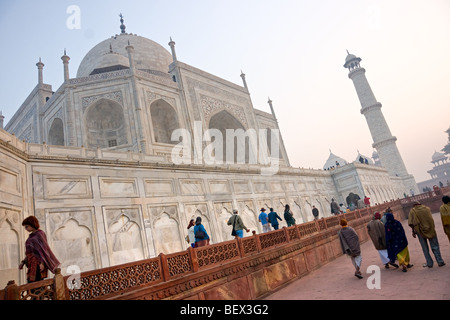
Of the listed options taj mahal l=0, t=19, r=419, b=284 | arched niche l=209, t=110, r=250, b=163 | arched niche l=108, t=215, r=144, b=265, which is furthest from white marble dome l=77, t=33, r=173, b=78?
arched niche l=108, t=215, r=144, b=265

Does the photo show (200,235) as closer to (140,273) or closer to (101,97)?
(140,273)

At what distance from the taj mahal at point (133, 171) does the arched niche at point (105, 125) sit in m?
0.06

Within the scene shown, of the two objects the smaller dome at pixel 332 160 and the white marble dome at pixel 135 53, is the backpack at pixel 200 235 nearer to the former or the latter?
the white marble dome at pixel 135 53

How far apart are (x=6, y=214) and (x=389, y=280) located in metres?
8.31

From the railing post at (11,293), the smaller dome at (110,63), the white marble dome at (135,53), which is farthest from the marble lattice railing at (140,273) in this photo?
the white marble dome at (135,53)

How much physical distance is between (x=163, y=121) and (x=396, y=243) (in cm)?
1530

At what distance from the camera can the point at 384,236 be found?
604cm

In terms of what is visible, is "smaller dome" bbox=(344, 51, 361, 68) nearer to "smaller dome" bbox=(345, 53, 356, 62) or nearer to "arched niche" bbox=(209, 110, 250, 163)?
"smaller dome" bbox=(345, 53, 356, 62)

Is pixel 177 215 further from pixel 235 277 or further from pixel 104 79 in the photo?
pixel 104 79

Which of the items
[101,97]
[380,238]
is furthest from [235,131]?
[380,238]

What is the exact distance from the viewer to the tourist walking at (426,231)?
17.2 ft

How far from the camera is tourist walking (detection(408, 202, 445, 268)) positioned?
17.2 ft

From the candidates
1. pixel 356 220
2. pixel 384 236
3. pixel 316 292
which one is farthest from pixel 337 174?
pixel 316 292

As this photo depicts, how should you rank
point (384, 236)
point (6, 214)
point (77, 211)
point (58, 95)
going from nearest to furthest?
point (384, 236), point (6, 214), point (77, 211), point (58, 95)
